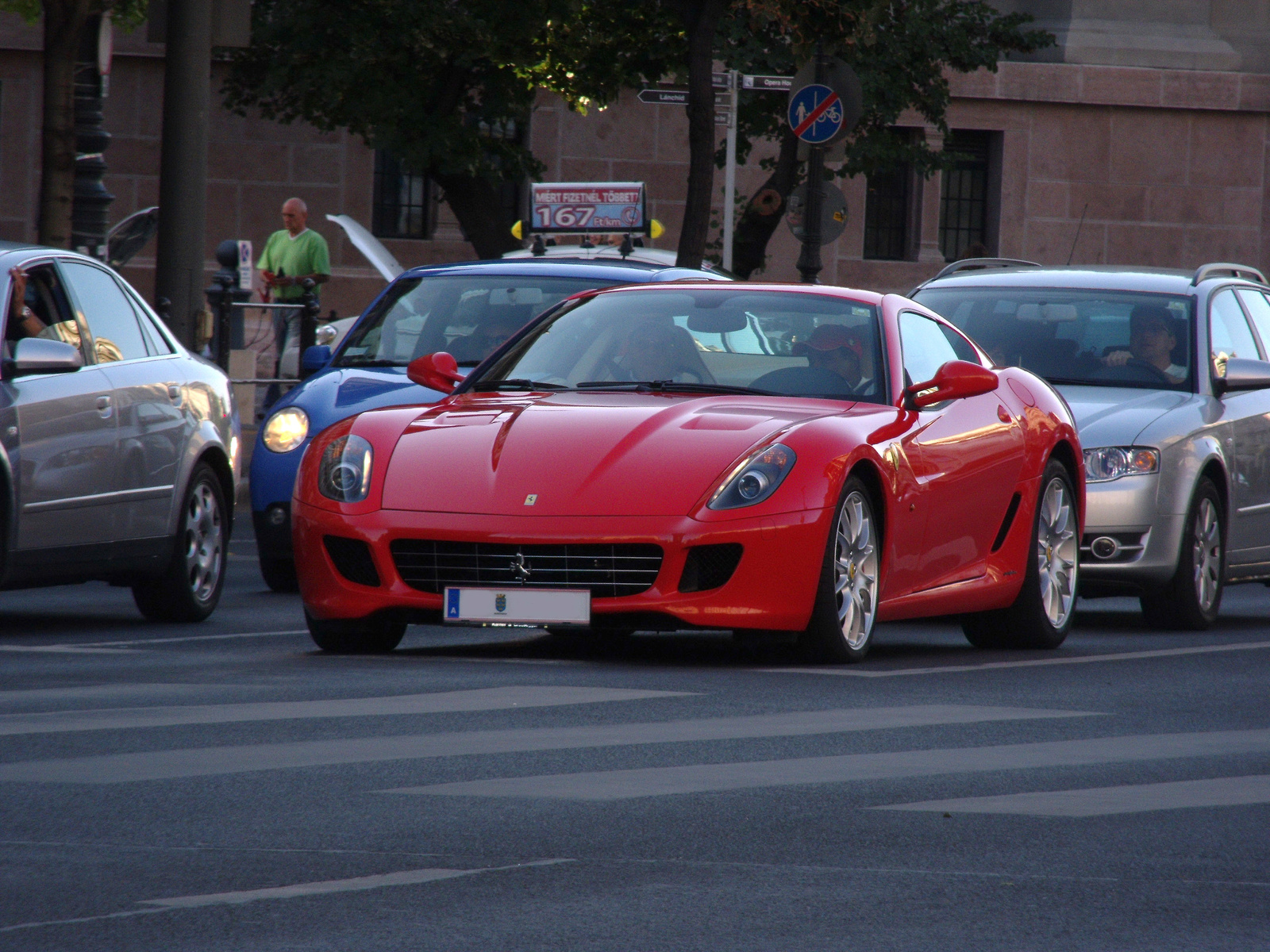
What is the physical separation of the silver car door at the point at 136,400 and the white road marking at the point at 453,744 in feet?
13.2

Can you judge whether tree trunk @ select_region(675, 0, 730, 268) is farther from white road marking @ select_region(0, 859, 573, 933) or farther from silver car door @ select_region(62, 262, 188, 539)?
white road marking @ select_region(0, 859, 573, 933)

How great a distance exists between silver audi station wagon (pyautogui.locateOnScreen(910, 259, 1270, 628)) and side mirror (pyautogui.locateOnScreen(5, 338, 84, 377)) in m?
4.58

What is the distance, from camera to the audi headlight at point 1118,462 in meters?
11.7

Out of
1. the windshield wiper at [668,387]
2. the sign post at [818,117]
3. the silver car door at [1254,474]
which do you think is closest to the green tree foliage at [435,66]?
the sign post at [818,117]

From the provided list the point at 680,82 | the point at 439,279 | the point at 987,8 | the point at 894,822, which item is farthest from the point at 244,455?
the point at 987,8

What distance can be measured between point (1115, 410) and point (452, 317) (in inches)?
134

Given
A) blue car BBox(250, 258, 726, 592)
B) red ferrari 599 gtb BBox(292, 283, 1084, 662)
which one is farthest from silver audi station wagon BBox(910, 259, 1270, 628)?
blue car BBox(250, 258, 726, 592)

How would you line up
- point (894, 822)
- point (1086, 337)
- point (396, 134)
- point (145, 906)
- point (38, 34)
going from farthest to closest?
point (38, 34), point (396, 134), point (1086, 337), point (894, 822), point (145, 906)

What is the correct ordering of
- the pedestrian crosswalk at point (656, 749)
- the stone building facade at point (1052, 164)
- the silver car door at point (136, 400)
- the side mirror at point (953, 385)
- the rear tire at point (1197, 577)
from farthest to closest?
the stone building facade at point (1052, 164) → the rear tire at point (1197, 577) → the silver car door at point (136, 400) → the side mirror at point (953, 385) → the pedestrian crosswalk at point (656, 749)

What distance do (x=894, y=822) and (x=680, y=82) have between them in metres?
27.0

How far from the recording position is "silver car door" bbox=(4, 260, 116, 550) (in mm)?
9977

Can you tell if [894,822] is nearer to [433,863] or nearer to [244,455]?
[433,863]

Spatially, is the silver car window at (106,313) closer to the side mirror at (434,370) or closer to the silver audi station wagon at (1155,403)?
the side mirror at (434,370)

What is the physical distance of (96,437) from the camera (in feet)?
34.2
